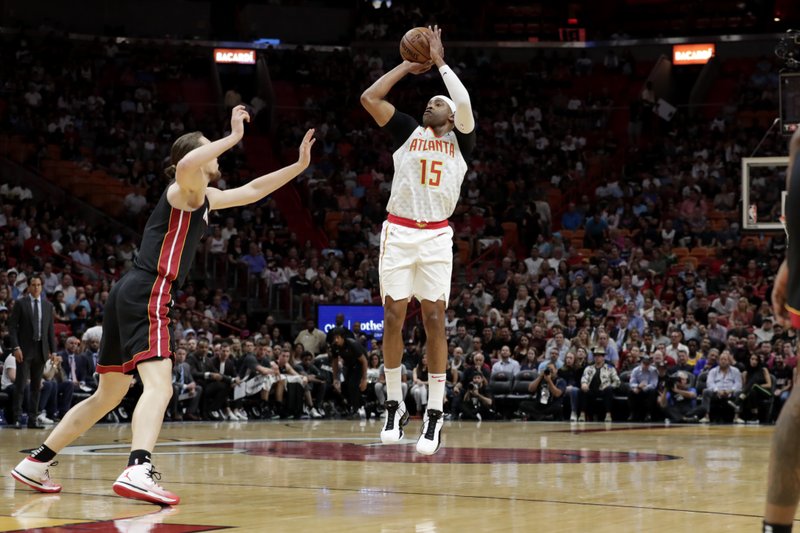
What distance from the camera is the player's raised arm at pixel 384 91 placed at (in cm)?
771

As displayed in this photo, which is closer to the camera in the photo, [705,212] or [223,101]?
[705,212]

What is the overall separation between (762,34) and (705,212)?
28.2 ft

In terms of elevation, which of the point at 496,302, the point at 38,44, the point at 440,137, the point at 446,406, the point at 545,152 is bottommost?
the point at 446,406

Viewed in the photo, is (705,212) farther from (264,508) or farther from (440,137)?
(264,508)

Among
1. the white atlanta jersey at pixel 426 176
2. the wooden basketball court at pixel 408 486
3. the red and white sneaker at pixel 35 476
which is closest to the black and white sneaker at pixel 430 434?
the wooden basketball court at pixel 408 486

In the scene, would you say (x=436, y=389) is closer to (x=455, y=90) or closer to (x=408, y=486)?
(x=408, y=486)

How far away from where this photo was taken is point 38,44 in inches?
1115

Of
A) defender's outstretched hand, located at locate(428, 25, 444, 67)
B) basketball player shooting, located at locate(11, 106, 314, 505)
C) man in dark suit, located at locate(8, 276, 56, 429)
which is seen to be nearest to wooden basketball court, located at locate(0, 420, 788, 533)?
basketball player shooting, located at locate(11, 106, 314, 505)

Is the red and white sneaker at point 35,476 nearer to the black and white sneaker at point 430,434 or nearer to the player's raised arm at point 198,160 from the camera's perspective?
the player's raised arm at point 198,160

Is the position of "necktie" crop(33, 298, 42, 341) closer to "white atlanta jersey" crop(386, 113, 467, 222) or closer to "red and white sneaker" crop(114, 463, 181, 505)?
"white atlanta jersey" crop(386, 113, 467, 222)

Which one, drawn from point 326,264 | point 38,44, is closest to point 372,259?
point 326,264

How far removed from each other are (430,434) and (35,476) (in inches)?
98.6

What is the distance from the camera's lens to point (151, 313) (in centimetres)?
623

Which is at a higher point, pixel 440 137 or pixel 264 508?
pixel 440 137
